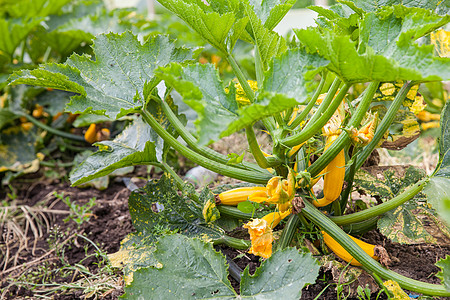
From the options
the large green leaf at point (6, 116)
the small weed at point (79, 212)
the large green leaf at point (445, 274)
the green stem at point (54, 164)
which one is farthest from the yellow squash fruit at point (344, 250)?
the large green leaf at point (6, 116)

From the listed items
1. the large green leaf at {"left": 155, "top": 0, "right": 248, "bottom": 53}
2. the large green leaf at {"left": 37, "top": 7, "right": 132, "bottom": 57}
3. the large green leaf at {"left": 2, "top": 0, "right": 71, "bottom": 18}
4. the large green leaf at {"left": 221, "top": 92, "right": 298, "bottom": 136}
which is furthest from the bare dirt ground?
the large green leaf at {"left": 2, "top": 0, "right": 71, "bottom": 18}

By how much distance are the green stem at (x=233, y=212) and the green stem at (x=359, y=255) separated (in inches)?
7.9

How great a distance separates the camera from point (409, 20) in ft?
3.24

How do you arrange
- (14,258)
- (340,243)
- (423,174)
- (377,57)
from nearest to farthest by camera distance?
(377,57), (340,243), (423,174), (14,258)

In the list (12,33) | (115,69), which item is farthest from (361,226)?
(12,33)

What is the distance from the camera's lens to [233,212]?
4.21 ft

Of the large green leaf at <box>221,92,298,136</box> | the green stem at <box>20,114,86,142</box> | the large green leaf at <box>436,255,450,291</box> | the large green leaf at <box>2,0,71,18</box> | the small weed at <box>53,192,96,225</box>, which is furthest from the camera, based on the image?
the large green leaf at <box>2,0,71,18</box>

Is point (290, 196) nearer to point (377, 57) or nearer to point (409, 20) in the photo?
point (377, 57)

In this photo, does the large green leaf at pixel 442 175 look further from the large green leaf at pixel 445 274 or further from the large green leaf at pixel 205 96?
the large green leaf at pixel 205 96

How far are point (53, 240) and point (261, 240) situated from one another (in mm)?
1194

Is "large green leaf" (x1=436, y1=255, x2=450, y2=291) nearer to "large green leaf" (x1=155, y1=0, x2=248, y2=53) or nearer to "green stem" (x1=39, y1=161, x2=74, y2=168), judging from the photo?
"large green leaf" (x1=155, y1=0, x2=248, y2=53)

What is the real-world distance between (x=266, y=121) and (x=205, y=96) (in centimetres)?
25

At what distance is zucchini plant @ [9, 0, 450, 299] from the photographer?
0.92 meters

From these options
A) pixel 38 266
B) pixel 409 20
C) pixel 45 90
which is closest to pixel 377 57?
pixel 409 20
